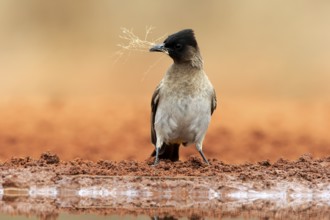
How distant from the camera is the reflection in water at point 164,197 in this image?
10906mm

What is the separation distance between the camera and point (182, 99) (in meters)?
13.3

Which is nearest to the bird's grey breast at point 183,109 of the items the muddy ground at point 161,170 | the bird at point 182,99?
the bird at point 182,99

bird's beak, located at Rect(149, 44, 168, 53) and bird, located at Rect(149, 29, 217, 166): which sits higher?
bird's beak, located at Rect(149, 44, 168, 53)

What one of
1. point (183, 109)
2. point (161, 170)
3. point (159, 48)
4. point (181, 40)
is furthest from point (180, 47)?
point (161, 170)

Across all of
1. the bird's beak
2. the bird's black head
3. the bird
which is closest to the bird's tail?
the bird

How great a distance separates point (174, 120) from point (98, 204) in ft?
7.97

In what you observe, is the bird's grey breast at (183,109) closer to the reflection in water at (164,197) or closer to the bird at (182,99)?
the bird at (182,99)

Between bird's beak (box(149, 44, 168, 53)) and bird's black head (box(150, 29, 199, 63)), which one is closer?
bird's beak (box(149, 44, 168, 53))

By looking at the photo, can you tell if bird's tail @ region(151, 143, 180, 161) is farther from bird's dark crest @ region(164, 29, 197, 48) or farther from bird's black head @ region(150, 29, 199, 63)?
bird's dark crest @ region(164, 29, 197, 48)

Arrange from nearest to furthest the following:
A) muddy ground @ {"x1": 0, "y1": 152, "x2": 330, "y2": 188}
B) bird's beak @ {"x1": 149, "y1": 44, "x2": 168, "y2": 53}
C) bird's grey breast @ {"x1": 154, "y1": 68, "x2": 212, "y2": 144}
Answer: muddy ground @ {"x1": 0, "y1": 152, "x2": 330, "y2": 188}
bird's grey breast @ {"x1": 154, "y1": 68, "x2": 212, "y2": 144}
bird's beak @ {"x1": 149, "y1": 44, "x2": 168, "y2": 53}

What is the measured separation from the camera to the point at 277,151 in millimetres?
22188

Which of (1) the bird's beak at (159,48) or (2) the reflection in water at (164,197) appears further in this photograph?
(1) the bird's beak at (159,48)

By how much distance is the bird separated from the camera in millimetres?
13320

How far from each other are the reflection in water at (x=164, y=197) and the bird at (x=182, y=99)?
4.76 ft
